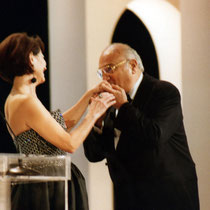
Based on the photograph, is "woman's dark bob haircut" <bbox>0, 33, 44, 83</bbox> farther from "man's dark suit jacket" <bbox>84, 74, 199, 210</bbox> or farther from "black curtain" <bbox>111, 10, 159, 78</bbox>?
"black curtain" <bbox>111, 10, 159, 78</bbox>

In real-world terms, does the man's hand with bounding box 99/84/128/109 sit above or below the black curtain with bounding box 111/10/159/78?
below

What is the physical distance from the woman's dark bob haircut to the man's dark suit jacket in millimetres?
538

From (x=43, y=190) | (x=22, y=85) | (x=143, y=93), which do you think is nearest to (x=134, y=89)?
(x=143, y=93)

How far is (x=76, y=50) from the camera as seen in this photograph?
11.4 ft

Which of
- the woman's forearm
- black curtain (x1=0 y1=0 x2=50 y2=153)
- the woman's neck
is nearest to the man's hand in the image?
the woman's forearm

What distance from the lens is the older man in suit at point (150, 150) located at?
7.25 ft

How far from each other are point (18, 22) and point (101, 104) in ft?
4.53

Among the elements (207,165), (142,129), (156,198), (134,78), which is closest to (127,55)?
(134,78)

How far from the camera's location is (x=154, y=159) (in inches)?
90.4

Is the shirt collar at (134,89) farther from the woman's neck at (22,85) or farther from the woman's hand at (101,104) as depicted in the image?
the woman's neck at (22,85)

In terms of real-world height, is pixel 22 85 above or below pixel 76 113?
above

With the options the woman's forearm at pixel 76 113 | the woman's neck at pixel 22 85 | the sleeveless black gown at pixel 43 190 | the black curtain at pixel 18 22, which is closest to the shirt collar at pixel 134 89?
the woman's forearm at pixel 76 113

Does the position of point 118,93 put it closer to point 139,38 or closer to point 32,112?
point 32,112

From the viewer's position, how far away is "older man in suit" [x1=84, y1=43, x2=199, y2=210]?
2211 millimetres
